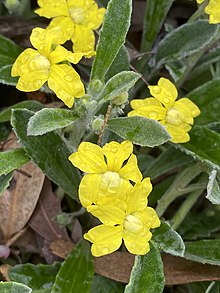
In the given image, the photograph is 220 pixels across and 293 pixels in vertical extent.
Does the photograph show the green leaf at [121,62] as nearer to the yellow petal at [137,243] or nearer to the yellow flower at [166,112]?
the yellow flower at [166,112]

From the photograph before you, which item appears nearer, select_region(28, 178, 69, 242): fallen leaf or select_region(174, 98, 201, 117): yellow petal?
select_region(174, 98, 201, 117): yellow petal

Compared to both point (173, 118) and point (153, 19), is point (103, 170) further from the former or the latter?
point (153, 19)

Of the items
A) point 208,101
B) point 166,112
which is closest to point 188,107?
point 166,112

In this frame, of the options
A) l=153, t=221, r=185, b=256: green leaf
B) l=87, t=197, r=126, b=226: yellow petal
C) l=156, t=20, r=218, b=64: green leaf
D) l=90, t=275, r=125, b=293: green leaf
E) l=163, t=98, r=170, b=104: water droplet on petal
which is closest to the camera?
l=87, t=197, r=126, b=226: yellow petal

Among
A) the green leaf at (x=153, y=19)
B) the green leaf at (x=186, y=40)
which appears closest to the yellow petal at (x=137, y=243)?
the green leaf at (x=186, y=40)

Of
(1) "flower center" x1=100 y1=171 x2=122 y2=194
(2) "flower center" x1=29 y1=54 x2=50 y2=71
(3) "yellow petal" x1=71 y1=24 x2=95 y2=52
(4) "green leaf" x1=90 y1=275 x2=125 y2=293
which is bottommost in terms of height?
(4) "green leaf" x1=90 y1=275 x2=125 y2=293

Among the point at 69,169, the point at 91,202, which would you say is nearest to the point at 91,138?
the point at 69,169

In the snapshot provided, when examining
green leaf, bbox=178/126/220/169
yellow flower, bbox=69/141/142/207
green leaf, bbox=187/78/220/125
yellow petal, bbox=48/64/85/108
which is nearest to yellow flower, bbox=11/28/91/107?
yellow petal, bbox=48/64/85/108

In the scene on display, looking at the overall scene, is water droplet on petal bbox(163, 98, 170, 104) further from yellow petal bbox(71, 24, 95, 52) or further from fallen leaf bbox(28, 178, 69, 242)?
fallen leaf bbox(28, 178, 69, 242)
